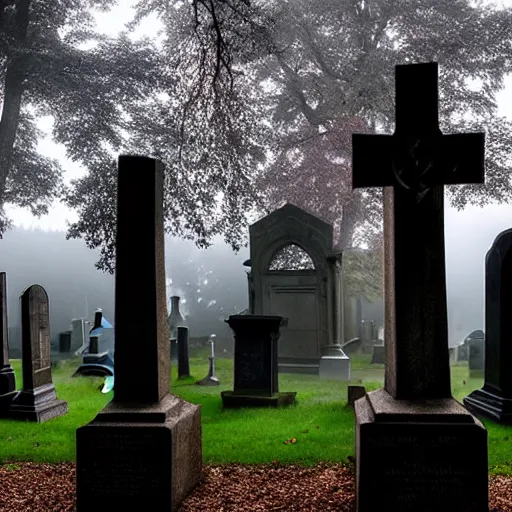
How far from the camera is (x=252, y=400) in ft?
27.8

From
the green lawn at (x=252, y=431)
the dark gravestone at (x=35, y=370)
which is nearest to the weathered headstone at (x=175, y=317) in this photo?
the green lawn at (x=252, y=431)

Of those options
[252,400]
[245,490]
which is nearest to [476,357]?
[252,400]

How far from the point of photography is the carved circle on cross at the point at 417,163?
13.5ft

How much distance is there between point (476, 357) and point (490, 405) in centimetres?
475

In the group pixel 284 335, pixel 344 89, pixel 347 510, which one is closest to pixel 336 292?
pixel 284 335

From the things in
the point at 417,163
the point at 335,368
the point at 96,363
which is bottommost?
the point at 335,368

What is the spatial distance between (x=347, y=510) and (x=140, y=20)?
1979 centimetres

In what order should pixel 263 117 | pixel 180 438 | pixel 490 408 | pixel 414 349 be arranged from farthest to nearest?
pixel 263 117 < pixel 490 408 < pixel 180 438 < pixel 414 349

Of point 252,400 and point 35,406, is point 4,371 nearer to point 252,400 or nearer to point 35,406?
point 35,406

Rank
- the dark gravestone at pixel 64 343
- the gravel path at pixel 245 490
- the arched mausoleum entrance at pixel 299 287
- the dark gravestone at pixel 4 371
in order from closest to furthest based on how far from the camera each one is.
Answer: the gravel path at pixel 245 490
the dark gravestone at pixel 4 371
the arched mausoleum entrance at pixel 299 287
the dark gravestone at pixel 64 343

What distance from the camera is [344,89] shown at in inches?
766

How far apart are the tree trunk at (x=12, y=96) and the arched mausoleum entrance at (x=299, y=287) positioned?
9.25m

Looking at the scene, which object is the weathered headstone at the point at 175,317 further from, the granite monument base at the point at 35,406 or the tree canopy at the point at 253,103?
the granite monument base at the point at 35,406

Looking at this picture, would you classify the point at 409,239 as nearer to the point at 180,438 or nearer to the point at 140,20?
the point at 180,438
